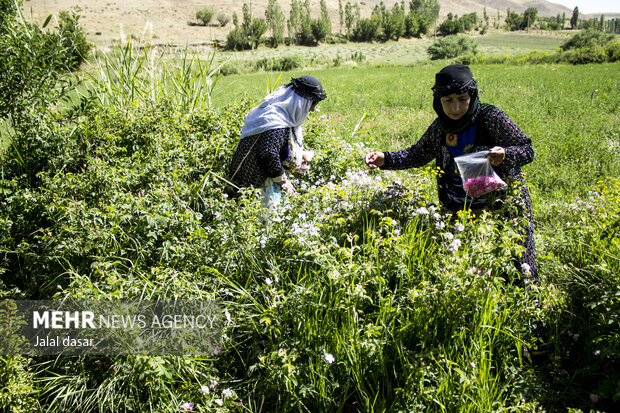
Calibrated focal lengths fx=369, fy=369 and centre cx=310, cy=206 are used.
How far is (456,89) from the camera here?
2203 millimetres

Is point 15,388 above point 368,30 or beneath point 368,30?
beneath

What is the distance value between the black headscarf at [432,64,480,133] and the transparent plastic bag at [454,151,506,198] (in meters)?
0.27

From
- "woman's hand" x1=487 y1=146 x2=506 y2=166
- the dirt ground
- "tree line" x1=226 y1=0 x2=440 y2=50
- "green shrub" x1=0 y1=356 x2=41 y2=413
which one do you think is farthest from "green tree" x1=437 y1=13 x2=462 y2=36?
"green shrub" x1=0 y1=356 x2=41 y2=413

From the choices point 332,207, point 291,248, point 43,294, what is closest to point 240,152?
point 332,207

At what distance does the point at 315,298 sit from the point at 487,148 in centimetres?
150

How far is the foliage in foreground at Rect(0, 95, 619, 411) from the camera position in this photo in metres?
1.74

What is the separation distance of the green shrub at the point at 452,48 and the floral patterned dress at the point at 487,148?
46.4 metres

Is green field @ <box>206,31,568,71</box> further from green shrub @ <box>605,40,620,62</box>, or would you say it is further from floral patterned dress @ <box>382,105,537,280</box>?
floral patterned dress @ <box>382,105,537,280</box>

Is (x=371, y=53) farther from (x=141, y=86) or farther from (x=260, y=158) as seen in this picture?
(x=260, y=158)

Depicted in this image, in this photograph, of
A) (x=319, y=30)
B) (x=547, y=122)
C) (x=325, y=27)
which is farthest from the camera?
(x=325, y=27)

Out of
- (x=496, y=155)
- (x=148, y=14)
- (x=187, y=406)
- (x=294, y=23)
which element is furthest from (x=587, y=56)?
(x=148, y=14)

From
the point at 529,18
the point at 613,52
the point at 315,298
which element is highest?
the point at 529,18

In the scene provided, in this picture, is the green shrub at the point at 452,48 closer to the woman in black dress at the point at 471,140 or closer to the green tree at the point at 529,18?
the woman in black dress at the point at 471,140

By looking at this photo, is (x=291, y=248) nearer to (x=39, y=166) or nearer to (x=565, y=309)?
(x=565, y=309)
